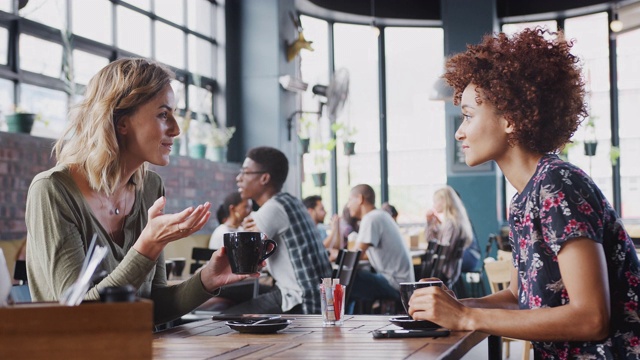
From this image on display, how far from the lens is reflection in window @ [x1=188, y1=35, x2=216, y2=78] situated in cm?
936

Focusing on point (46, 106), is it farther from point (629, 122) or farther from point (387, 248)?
point (629, 122)

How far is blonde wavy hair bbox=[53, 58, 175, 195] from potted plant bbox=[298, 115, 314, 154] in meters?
7.93

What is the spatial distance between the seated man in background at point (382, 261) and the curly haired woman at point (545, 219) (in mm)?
4108

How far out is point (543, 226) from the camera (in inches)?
66.4

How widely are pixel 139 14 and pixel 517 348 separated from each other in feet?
15.9

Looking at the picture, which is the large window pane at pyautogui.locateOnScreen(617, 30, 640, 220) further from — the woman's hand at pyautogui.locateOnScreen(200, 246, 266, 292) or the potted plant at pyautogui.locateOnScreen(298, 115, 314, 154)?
the woman's hand at pyautogui.locateOnScreen(200, 246, 266, 292)

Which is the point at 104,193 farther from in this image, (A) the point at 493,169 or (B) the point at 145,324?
(A) the point at 493,169

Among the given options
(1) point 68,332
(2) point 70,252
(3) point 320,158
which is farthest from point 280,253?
(3) point 320,158

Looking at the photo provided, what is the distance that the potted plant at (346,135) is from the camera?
10.8 m

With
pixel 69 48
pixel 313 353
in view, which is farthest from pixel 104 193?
pixel 69 48

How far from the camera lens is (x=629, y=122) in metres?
11.3

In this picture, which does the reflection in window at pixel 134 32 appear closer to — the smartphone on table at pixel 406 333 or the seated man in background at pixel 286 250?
the seated man in background at pixel 286 250

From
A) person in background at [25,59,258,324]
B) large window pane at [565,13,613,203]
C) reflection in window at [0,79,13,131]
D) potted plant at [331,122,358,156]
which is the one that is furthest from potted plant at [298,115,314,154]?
person in background at [25,59,258,324]

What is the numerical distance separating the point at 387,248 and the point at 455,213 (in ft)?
6.43
